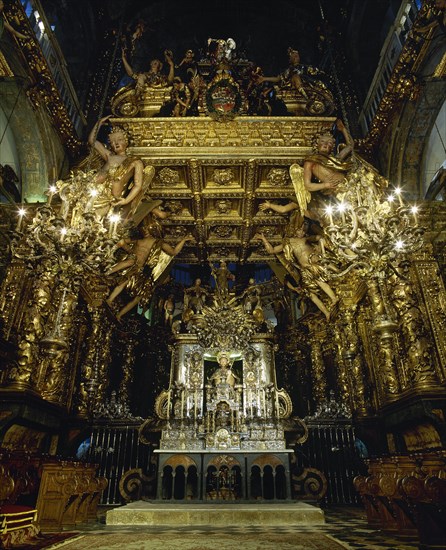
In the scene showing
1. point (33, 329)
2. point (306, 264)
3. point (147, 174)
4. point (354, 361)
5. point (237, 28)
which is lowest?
Answer: point (33, 329)

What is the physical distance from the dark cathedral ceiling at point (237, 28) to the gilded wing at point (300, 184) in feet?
13.8

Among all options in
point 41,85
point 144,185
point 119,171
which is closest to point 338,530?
point 144,185

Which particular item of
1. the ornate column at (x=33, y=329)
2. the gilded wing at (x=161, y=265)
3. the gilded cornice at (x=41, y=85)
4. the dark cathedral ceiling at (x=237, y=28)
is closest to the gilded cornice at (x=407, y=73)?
the dark cathedral ceiling at (x=237, y=28)

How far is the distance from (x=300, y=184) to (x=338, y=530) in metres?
6.89

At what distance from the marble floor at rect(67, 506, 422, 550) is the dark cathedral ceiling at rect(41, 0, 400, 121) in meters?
10.8

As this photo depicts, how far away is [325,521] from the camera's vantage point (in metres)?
5.37

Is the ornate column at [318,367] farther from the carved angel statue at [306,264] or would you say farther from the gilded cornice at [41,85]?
the gilded cornice at [41,85]

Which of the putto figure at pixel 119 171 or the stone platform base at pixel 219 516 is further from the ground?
the putto figure at pixel 119 171

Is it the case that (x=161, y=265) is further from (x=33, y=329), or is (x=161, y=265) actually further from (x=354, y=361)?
(x=354, y=361)

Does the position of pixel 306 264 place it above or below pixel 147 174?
below

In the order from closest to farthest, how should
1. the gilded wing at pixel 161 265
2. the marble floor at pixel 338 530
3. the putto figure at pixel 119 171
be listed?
the marble floor at pixel 338 530 → the putto figure at pixel 119 171 → the gilded wing at pixel 161 265

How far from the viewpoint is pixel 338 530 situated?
181 inches

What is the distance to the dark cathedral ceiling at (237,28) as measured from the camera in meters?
10.9

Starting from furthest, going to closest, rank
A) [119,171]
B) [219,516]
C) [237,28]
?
[237,28], [119,171], [219,516]
